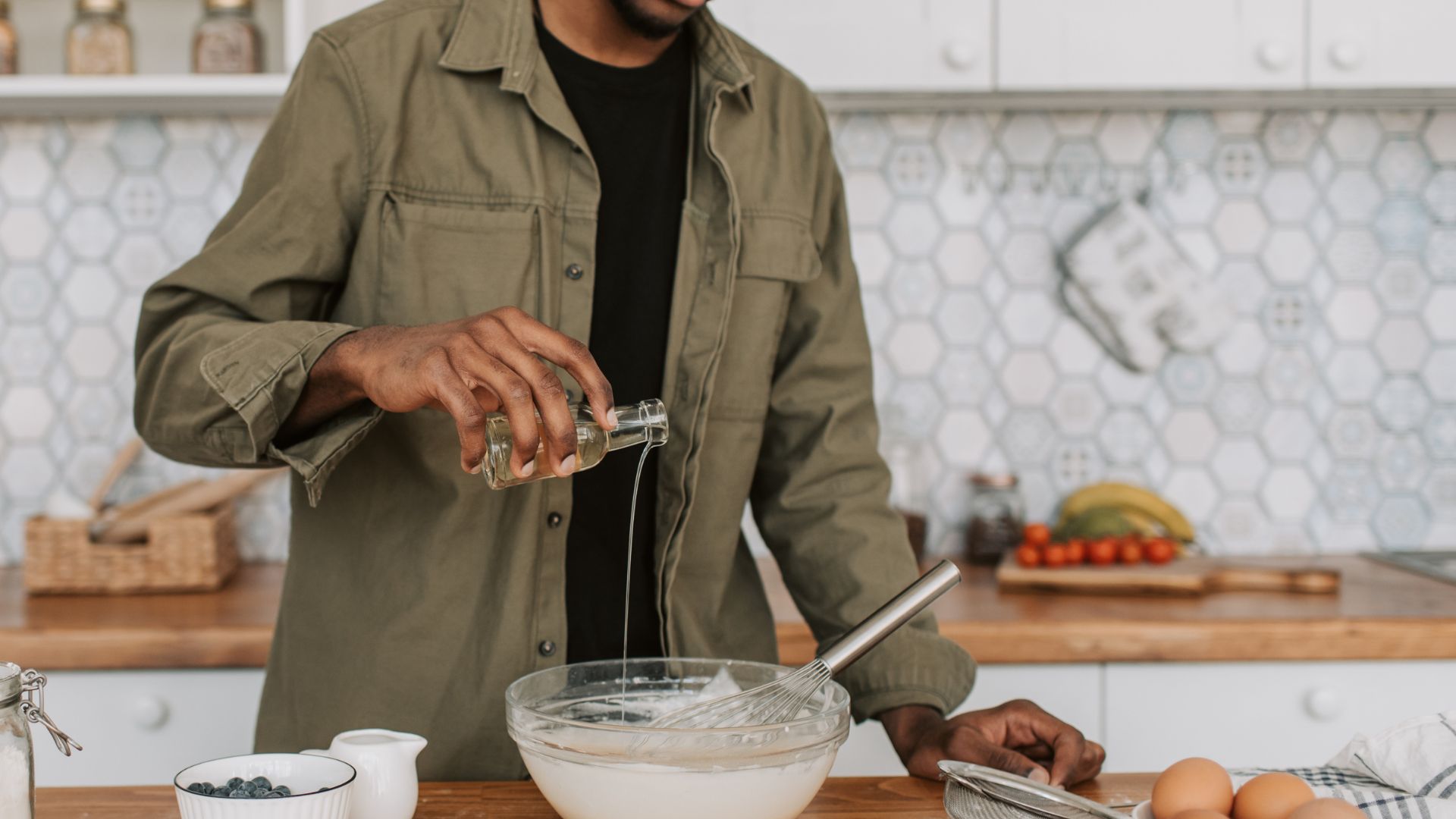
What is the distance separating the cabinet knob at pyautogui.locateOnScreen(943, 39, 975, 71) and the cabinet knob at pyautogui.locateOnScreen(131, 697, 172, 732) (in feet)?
4.87

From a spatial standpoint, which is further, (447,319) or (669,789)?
(447,319)

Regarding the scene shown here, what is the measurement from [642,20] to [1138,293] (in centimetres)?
141

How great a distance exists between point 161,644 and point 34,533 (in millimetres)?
390

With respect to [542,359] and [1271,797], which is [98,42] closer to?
[542,359]

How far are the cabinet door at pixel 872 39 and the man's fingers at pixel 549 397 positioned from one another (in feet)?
4.00

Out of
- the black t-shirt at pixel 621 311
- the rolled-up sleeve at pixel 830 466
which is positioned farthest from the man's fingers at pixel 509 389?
the rolled-up sleeve at pixel 830 466

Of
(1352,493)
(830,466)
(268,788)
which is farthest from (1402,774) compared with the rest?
(1352,493)

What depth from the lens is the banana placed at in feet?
7.47

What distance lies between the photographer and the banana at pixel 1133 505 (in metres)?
2.28

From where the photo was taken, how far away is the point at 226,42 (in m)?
2.00

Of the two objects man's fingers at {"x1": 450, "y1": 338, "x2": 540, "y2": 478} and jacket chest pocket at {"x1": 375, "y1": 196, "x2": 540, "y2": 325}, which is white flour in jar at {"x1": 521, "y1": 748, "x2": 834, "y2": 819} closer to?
man's fingers at {"x1": 450, "y1": 338, "x2": 540, "y2": 478}

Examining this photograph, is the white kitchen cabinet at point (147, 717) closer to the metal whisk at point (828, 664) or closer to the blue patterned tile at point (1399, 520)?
the metal whisk at point (828, 664)

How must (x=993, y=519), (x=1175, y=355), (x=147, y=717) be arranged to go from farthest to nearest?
1. (x=1175, y=355)
2. (x=993, y=519)
3. (x=147, y=717)

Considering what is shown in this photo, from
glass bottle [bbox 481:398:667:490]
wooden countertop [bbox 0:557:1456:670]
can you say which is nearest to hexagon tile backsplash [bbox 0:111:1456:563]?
wooden countertop [bbox 0:557:1456:670]
